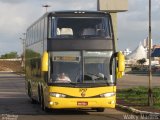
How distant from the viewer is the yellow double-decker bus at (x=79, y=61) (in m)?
20.0

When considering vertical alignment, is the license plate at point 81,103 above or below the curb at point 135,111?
above

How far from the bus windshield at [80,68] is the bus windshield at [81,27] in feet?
2.41

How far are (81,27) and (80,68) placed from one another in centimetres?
166

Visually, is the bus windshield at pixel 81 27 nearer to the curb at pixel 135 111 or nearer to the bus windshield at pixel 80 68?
the bus windshield at pixel 80 68

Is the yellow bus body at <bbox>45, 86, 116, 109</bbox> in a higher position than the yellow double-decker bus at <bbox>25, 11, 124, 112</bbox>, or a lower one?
lower

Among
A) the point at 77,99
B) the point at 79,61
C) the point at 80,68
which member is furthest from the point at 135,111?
the point at 79,61

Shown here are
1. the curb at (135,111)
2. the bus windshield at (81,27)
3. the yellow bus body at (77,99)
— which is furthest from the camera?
the bus windshield at (81,27)

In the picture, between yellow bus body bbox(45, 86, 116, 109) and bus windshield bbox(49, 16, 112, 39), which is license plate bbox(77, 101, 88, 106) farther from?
bus windshield bbox(49, 16, 112, 39)

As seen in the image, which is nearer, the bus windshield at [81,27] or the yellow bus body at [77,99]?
the yellow bus body at [77,99]

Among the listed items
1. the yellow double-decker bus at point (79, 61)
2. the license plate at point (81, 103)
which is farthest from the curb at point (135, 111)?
the license plate at point (81, 103)

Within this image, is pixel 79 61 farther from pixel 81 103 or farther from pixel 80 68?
pixel 81 103

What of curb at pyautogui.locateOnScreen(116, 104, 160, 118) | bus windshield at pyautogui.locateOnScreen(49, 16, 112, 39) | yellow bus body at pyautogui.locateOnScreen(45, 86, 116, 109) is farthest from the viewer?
bus windshield at pyautogui.locateOnScreen(49, 16, 112, 39)

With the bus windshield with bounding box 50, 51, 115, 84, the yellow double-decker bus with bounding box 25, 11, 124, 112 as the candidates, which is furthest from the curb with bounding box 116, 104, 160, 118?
the bus windshield with bounding box 50, 51, 115, 84

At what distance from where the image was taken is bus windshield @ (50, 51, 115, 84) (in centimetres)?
2020
